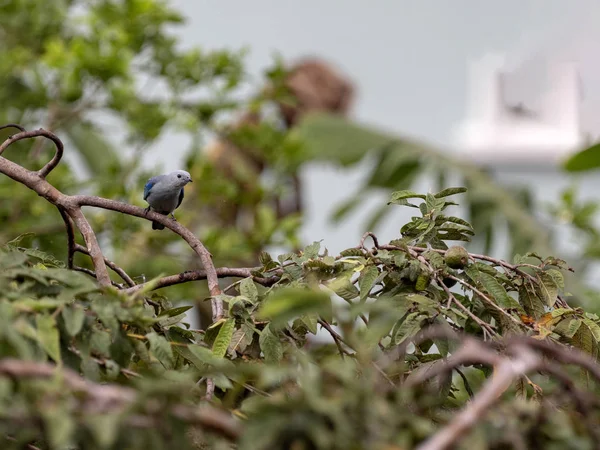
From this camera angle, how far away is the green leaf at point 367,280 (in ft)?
3.96

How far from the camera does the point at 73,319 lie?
36.2 inches

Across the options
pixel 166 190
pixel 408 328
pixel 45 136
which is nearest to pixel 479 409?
pixel 408 328

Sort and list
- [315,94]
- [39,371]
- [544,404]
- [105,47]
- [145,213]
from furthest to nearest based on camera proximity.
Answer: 1. [315,94]
2. [105,47]
3. [145,213]
4. [544,404]
5. [39,371]

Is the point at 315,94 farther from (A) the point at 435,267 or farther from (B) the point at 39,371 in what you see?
(B) the point at 39,371

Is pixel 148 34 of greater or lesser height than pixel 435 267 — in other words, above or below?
above

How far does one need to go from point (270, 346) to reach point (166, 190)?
75 centimetres

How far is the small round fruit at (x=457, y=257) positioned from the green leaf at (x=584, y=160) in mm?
454

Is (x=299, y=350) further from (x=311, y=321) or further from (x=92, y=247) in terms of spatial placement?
(x=92, y=247)

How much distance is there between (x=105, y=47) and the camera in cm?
337

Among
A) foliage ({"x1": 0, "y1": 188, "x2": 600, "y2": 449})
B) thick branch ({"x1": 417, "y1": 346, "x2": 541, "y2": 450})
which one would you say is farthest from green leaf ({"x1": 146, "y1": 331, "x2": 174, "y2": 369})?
thick branch ({"x1": 417, "y1": 346, "x2": 541, "y2": 450})

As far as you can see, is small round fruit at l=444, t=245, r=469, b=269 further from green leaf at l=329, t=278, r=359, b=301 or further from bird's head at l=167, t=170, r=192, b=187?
bird's head at l=167, t=170, r=192, b=187

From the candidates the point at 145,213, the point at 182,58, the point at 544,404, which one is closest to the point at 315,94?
the point at 182,58

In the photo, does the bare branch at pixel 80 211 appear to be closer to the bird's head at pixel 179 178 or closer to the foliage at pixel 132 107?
the bird's head at pixel 179 178

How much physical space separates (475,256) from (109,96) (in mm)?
2486
